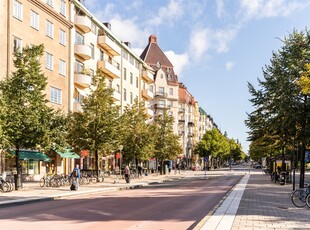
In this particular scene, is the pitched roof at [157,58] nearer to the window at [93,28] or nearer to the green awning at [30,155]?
the window at [93,28]

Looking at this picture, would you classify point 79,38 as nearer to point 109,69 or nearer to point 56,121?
point 109,69

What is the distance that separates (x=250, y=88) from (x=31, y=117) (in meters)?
16.6

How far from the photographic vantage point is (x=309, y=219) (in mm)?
13562

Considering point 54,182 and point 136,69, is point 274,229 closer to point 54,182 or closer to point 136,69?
point 54,182

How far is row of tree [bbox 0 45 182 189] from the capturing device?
27.1 meters

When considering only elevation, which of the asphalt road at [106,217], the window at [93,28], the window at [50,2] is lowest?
the asphalt road at [106,217]

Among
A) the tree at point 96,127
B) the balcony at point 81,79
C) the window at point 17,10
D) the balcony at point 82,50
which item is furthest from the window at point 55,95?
the window at point 17,10

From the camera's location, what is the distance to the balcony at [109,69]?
55656 mm

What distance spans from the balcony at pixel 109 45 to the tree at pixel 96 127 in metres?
19.1

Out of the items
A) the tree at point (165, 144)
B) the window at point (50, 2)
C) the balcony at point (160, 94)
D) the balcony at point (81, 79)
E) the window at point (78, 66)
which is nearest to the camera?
the window at point (50, 2)

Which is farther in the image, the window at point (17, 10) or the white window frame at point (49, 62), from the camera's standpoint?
the white window frame at point (49, 62)

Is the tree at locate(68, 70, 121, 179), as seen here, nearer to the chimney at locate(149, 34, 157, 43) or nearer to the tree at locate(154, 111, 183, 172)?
the tree at locate(154, 111, 183, 172)

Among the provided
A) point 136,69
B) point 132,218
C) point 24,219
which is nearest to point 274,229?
point 132,218

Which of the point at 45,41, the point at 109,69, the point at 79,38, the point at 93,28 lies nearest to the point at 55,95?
the point at 45,41
